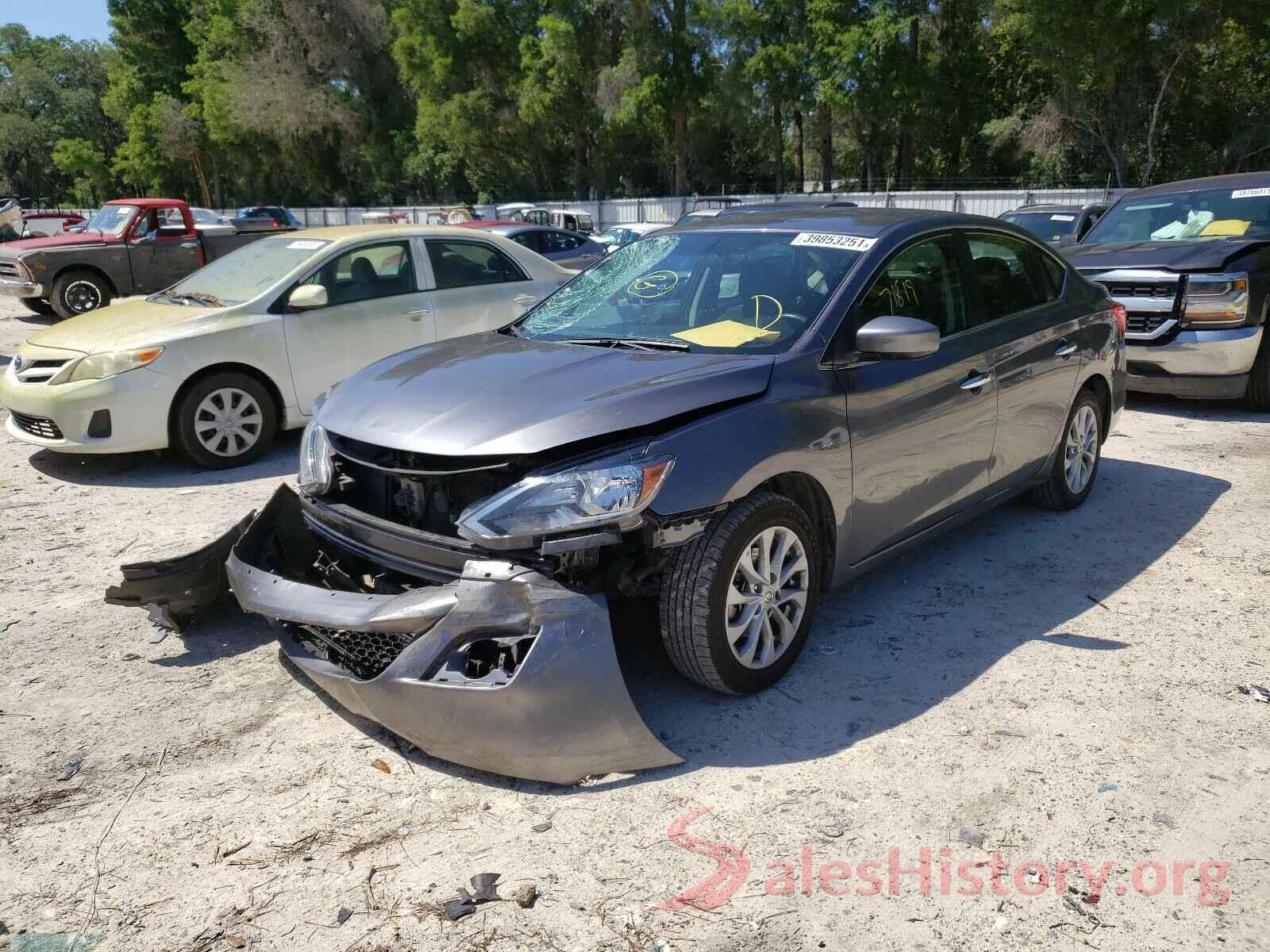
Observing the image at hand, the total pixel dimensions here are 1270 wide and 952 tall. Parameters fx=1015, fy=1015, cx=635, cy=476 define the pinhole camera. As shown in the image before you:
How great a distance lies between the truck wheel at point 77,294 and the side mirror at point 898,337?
13.6m

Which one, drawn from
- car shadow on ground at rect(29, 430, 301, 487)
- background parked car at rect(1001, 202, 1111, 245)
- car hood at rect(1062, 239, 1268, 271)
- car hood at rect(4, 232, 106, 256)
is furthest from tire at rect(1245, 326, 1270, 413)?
car hood at rect(4, 232, 106, 256)

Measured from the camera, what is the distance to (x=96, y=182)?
72562 mm

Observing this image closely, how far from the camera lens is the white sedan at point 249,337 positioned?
671cm

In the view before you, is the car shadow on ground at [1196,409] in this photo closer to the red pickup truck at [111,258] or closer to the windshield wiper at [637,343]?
the windshield wiper at [637,343]

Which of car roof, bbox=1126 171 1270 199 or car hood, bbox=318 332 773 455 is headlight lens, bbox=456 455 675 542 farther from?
car roof, bbox=1126 171 1270 199

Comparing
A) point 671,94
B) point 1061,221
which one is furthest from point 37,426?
point 671,94

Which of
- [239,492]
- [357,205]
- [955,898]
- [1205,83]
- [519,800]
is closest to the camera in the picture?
[955,898]

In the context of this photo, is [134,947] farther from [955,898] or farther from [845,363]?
[845,363]

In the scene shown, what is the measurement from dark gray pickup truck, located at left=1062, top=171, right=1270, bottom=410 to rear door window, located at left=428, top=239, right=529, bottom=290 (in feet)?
16.4

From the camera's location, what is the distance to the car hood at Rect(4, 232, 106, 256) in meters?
14.6

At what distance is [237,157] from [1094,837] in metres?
62.7

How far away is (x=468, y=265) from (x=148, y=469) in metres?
2.91

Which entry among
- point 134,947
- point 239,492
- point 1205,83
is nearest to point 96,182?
point 1205,83

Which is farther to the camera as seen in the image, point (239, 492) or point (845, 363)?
point (239, 492)
